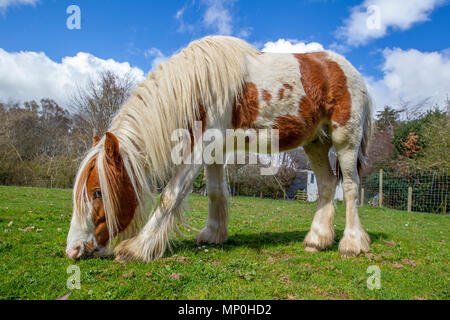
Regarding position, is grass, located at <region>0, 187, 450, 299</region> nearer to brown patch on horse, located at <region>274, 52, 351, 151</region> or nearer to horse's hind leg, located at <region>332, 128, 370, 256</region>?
horse's hind leg, located at <region>332, 128, 370, 256</region>

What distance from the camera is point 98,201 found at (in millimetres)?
2787

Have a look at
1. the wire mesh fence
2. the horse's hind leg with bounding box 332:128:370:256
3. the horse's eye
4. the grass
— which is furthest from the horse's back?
the wire mesh fence

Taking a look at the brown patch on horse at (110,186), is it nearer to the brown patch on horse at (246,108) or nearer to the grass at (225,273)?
the grass at (225,273)

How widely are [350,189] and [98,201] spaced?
11.2 feet

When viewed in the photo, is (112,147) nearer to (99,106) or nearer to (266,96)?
(266,96)

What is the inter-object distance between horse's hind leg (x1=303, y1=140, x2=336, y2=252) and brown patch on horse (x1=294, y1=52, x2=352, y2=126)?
29.0 inches

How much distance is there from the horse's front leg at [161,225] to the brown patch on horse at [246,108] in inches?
31.6

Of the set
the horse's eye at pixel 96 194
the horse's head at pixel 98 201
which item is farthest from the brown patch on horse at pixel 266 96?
the horse's eye at pixel 96 194

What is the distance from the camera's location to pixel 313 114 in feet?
12.4

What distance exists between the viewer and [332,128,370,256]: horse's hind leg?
3840 millimetres

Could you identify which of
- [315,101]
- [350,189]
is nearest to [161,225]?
[315,101]

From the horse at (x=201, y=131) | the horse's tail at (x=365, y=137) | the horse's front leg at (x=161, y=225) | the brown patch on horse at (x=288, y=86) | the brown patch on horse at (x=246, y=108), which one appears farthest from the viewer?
the horse's tail at (x=365, y=137)

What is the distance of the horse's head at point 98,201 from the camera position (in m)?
2.73
